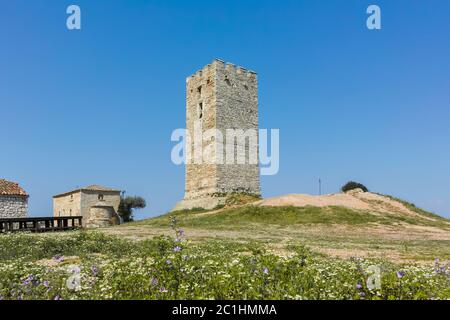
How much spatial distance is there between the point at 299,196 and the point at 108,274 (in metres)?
28.8

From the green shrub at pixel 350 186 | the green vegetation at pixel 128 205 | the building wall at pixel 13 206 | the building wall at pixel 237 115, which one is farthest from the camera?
the green vegetation at pixel 128 205

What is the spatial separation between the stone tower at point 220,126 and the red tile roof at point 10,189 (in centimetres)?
1596

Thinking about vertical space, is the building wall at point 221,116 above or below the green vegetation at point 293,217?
above

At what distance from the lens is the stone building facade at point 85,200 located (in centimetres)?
5444

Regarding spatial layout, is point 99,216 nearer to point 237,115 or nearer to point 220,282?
point 237,115

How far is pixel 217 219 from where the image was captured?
27281 millimetres

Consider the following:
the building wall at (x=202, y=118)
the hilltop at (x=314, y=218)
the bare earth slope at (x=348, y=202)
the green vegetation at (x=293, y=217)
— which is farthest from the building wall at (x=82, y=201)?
the bare earth slope at (x=348, y=202)

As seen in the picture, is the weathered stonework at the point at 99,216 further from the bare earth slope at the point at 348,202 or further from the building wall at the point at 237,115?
the bare earth slope at the point at 348,202

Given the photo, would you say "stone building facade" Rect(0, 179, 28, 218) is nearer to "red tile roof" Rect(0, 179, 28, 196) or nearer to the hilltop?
"red tile roof" Rect(0, 179, 28, 196)

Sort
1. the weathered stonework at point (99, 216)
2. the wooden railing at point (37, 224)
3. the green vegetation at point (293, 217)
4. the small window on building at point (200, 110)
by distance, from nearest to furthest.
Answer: the wooden railing at point (37, 224), the green vegetation at point (293, 217), the small window on building at point (200, 110), the weathered stonework at point (99, 216)

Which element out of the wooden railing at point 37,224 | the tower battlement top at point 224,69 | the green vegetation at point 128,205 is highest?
the tower battlement top at point 224,69

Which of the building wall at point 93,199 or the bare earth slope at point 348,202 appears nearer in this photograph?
the bare earth slope at point 348,202
